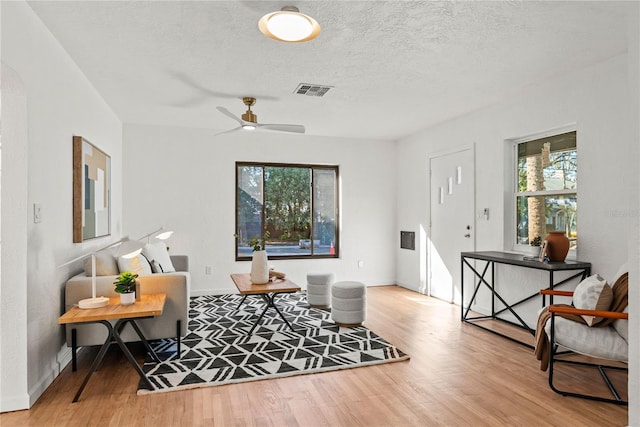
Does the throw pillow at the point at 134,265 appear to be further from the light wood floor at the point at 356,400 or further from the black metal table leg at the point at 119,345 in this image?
the light wood floor at the point at 356,400

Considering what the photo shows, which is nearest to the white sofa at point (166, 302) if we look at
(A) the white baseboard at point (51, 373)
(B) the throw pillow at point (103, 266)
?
(B) the throw pillow at point (103, 266)

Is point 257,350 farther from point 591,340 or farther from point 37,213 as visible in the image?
point 591,340

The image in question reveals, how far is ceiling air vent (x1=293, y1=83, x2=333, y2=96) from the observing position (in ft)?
13.8

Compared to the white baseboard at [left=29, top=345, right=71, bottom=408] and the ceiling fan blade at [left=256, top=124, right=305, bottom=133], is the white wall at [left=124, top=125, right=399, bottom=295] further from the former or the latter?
the white baseboard at [left=29, top=345, right=71, bottom=408]

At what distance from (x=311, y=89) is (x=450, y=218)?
8.65ft

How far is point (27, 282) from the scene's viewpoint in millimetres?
2594

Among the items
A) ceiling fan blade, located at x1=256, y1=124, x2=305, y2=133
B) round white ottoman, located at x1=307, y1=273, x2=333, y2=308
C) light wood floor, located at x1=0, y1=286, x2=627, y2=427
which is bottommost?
light wood floor, located at x1=0, y1=286, x2=627, y2=427

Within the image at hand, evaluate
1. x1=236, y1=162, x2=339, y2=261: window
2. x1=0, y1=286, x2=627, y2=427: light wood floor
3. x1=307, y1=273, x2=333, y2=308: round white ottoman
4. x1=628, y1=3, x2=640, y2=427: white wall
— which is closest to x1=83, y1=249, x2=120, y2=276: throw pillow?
x1=0, y1=286, x2=627, y2=427: light wood floor

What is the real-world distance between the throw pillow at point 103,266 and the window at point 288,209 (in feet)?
9.24

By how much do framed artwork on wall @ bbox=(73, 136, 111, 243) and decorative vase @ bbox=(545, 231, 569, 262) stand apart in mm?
4099

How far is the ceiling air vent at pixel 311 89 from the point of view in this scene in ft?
13.8

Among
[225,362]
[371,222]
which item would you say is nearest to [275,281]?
[225,362]

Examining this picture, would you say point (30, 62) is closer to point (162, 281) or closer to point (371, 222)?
point (162, 281)

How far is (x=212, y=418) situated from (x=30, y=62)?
2512 millimetres
